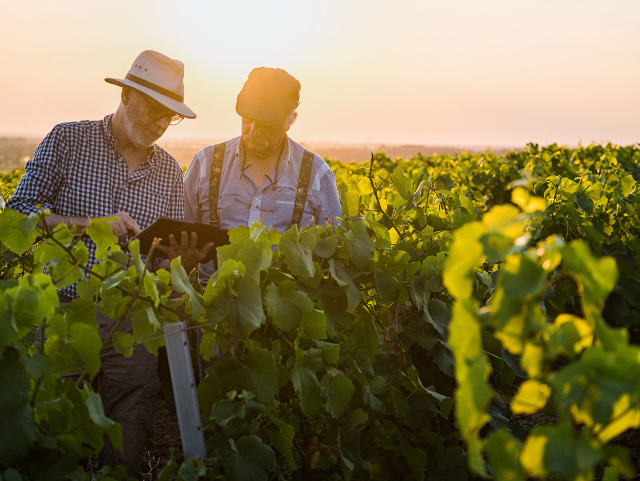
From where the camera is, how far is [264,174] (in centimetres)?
388

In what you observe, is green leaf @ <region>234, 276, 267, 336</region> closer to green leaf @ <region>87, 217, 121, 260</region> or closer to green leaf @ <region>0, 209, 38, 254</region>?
green leaf @ <region>87, 217, 121, 260</region>

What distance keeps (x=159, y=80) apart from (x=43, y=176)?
0.78 metres

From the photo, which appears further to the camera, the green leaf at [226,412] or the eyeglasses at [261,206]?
the eyeglasses at [261,206]

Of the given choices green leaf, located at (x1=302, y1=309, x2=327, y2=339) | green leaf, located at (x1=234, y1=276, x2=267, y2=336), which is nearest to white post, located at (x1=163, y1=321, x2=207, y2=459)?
green leaf, located at (x1=234, y1=276, x2=267, y2=336)

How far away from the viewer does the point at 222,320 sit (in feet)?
6.41

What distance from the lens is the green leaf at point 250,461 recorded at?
6.05 ft

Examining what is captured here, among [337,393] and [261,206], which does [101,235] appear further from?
[261,206]

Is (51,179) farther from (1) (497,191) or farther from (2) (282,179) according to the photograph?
(1) (497,191)

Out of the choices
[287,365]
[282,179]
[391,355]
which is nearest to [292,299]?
[287,365]

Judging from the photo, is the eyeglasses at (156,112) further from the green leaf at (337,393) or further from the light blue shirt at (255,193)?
the green leaf at (337,393)

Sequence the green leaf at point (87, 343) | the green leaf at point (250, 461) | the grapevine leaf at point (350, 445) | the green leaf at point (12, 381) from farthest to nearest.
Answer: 1. the grapevine leaf at point (350, 445)
2. the green leaf at point (250, 461)
3. the green leaf at point (87, 343)
4. the green leaf at point (12, 381)

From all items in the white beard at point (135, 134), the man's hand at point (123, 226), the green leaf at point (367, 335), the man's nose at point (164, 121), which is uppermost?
the man's nose at point (164, 121)

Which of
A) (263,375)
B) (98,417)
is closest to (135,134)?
(263,375)

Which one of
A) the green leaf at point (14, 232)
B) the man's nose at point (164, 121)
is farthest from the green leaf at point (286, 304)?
the man's nose at point (164, 121)
